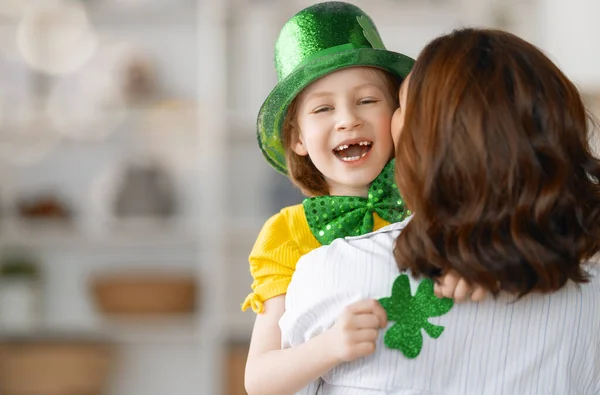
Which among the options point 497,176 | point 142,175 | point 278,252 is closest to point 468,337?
point 497,176

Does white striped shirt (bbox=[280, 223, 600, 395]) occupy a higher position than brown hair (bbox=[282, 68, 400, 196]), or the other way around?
brown hair (bbox=[282, 68, 400, 196])

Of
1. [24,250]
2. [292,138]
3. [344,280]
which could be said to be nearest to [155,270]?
[24,250]

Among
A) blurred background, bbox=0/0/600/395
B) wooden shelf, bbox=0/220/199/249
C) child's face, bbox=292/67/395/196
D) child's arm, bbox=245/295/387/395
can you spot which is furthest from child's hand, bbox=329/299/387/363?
wooden shelf, bbox=0/220/199/249

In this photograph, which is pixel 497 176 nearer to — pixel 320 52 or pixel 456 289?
pixel 456 289

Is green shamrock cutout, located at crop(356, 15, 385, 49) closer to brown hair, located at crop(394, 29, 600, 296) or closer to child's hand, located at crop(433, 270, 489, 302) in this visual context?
brown hair, located at crop(394, 29, 600, 296)

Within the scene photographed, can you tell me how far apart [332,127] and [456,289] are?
0.43 meters

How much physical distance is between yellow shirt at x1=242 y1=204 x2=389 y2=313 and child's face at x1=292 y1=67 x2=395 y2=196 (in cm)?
8

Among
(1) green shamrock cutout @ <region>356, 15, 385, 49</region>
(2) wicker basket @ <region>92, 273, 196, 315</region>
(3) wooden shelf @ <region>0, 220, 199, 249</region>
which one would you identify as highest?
(1) green shamrock cutout @ <region>356, 15, 385, 49</region>

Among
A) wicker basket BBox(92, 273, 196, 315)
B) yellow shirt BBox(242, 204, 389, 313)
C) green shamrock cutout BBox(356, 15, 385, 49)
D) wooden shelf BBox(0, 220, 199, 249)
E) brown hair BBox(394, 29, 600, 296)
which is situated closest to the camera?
brown hair BBox(394, 29, 600, 296)

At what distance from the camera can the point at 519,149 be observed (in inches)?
39.5

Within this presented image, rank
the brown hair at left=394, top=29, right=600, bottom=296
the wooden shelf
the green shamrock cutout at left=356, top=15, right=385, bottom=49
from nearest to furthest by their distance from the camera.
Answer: the brown hair at left=394, top=29, right=600, bottom=296
the green shamrock cutout at left=356, top=15, right=385, bottom=49
the wooden shelf

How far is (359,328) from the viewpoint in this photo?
3.31 feet

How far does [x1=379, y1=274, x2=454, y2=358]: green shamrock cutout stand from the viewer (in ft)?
3.35

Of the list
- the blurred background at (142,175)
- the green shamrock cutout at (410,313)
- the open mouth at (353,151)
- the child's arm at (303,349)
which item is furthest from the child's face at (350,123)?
the blurred background at (142,175)
